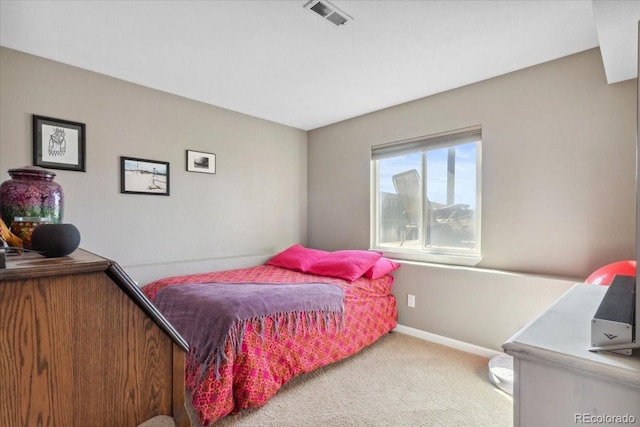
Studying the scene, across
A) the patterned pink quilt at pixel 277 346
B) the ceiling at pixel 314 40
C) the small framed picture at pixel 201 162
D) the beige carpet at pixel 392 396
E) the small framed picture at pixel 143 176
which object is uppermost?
the ceiling at pixel 314 40

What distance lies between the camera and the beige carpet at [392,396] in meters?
1.76

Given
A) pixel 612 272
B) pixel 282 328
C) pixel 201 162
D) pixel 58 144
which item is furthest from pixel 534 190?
pixel 58 144

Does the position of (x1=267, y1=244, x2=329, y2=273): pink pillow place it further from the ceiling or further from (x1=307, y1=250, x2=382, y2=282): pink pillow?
the ceiling

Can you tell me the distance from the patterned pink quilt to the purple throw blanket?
0.06m

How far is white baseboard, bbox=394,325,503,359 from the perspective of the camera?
2.48 meters

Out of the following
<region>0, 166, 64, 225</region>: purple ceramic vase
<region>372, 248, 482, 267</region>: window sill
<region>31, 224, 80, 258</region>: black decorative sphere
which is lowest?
<region>372, 248, 482, 267</region>: window sill

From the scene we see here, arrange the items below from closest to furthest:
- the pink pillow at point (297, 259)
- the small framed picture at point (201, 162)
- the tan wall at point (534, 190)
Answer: the tan wall at point (534, 190)
the small framed picture at point (201, 162)
the pink pillow at point (297, 259)

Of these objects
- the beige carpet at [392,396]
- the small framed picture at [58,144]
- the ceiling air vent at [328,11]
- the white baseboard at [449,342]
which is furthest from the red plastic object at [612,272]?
the small framed picture at [58,144]

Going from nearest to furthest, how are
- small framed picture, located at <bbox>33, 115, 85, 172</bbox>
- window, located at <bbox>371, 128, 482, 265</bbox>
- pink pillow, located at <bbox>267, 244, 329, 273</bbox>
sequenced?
small framed picture, located at <bbox>33, 115, 85, 172</bbox> → window, located at <bbox>371, 128, 482, 265</bbox> → pink pillow, located at <bbox>267, 244, 329, 273</bbox>

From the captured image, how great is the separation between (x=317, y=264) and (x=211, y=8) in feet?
7.23

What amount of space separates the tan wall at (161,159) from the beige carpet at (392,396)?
1.57m

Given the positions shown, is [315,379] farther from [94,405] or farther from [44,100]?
[44,100]

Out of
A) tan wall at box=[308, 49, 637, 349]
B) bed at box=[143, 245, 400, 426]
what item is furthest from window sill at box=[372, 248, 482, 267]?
bed at box=[143, 245, 400, 426]

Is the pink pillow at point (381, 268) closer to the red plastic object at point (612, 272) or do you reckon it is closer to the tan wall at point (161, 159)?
the tan wall at point (161, 159)
